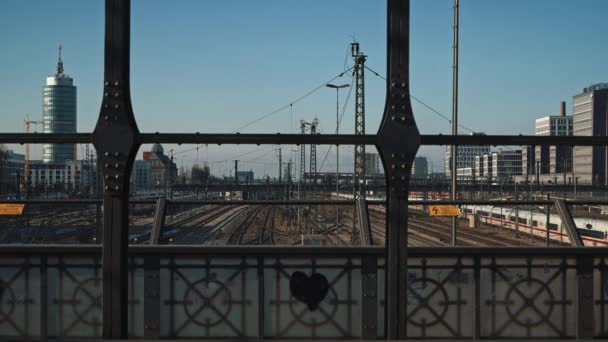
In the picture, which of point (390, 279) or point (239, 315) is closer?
point (390, 279)

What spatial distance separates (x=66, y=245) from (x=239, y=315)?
2210 millimetres

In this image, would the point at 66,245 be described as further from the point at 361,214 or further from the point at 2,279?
the point at 361,214

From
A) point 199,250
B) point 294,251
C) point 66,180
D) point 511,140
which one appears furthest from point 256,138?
point 66,180

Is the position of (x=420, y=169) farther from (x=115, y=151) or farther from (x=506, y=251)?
(x=115, y=151)

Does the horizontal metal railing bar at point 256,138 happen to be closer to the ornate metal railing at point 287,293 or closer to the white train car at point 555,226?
the ornate metal railing at point 287,293

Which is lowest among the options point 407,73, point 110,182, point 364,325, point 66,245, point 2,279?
Answer: point 364,325

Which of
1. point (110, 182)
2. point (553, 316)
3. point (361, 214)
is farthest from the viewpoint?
point (361, 214)

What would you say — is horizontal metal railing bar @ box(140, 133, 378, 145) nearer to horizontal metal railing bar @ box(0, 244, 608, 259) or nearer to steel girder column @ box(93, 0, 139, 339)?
steel girder column @ box(93, 0, 139, 339)

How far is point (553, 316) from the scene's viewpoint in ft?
20.5

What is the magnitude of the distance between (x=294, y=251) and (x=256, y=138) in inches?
62.4

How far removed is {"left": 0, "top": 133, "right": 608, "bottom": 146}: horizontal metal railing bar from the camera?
4953 millimetres

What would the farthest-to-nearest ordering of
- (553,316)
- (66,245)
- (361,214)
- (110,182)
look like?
1. (361,214)
2. (553,316)
3. (66,245)
4. (110,182)

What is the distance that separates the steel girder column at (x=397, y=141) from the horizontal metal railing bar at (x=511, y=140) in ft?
0.79

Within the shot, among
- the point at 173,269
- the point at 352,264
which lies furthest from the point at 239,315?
the point at 352,264
